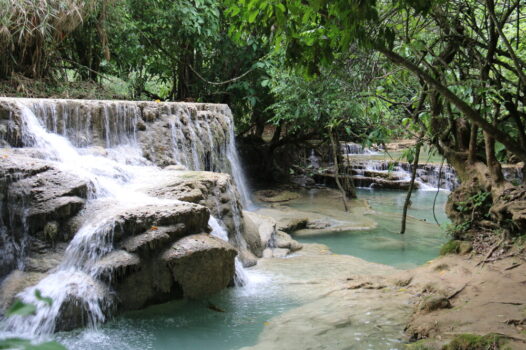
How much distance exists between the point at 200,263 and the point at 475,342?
2.75 metres

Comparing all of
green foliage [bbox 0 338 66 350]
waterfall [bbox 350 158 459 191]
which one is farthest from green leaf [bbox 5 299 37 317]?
waterfall [bbox 350 158 459 191]

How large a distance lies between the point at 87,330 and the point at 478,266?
382 cm

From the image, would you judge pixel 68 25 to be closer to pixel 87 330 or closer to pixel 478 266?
pixel 87 330

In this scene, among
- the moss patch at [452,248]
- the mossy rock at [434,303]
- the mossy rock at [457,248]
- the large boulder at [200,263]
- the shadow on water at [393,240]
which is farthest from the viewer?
the shadow on water at [393,240]

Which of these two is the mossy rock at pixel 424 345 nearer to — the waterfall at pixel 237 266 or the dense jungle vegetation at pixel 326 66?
the dense jungle vegetation at pixel 326 66

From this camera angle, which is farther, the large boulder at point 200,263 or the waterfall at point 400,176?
the waterfall at point 400,176

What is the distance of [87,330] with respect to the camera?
4371mm

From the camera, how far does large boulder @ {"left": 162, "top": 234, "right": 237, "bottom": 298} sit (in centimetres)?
488

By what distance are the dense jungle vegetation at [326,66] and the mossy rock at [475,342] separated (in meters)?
1.37

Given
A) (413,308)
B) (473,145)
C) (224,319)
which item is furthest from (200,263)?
(473,145)

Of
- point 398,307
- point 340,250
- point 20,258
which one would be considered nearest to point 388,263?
point 340,250

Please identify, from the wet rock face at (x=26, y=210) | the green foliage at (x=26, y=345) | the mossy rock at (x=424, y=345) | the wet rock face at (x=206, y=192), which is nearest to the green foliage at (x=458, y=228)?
the mossy rock at (x=424, y=345)

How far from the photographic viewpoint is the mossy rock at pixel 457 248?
5.21 m

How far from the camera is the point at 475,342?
319 cm
